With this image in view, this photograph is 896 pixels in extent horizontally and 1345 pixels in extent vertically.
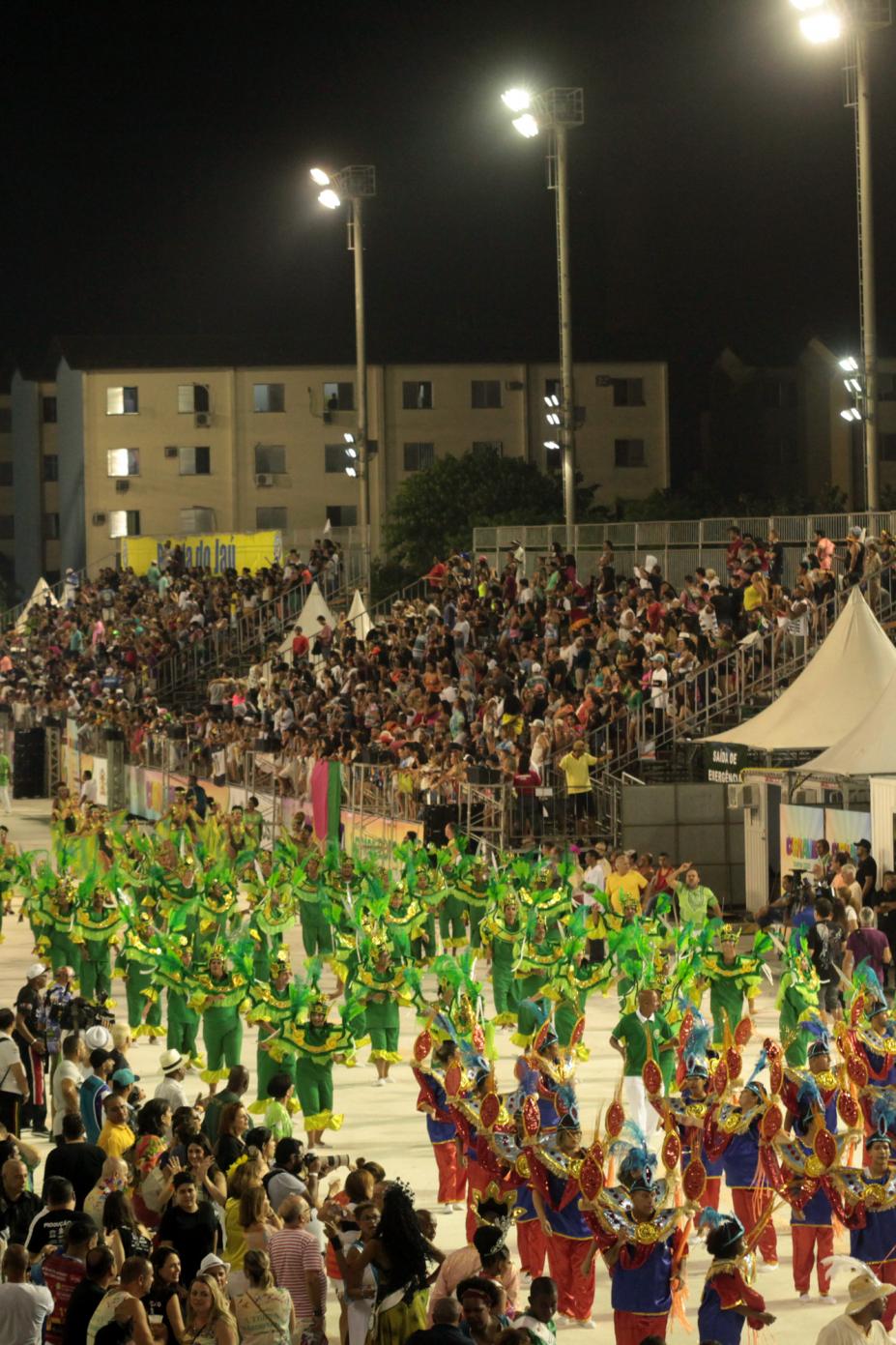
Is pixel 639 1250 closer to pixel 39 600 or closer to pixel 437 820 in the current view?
pixel 437 820

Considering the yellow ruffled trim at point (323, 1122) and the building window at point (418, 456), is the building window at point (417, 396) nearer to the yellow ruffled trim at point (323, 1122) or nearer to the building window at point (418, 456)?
the building window at point (418, 456)

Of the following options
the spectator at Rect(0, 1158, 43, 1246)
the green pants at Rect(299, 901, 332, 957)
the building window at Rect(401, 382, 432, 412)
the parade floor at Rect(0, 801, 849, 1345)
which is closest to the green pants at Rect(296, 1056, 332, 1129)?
the parade floor at Rect(0, 801, 849, 1345)

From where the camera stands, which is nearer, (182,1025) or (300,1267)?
(300,1267)

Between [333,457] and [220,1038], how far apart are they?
57.3 metres

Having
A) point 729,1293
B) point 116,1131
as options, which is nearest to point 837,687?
point 116,1131

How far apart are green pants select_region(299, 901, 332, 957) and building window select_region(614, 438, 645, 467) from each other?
48.4 meters

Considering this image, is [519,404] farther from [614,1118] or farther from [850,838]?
[614,1118]

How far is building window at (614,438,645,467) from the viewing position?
235 ft

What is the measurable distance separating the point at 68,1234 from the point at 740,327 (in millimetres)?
67203

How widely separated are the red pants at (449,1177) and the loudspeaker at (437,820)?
44.3 feet

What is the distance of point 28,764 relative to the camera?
46938 mm

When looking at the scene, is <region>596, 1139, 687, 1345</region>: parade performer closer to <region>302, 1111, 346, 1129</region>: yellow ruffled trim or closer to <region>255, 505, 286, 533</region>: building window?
<region>302, 1111, 346, 1129</region>: yellow ruffled trim

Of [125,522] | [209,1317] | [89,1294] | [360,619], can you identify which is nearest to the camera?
[209,1317]

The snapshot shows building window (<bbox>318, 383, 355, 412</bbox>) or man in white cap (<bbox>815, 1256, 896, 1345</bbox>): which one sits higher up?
building window (<bbox>318, 383, 355, 412</bbox>)
